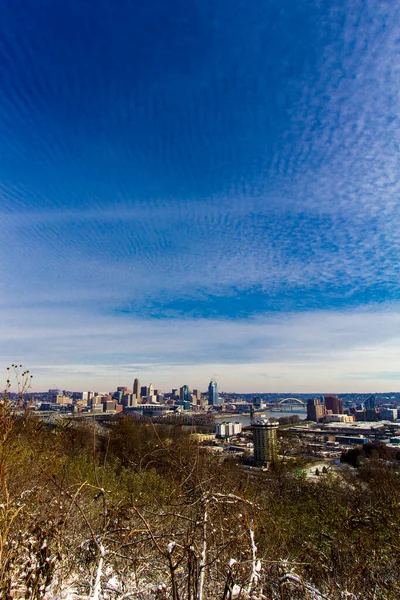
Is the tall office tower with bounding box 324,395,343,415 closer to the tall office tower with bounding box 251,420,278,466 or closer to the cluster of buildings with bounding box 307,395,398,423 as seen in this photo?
the cluster of buildings with bounding box 307,395,398,423

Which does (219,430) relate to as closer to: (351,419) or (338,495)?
(338,495)

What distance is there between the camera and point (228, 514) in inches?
124

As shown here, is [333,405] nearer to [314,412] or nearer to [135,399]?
[314,412]

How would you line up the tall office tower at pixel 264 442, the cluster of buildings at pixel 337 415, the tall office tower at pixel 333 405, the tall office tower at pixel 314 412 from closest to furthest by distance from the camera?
the tall office tower at pixel 264 442
the cluster of buildings at pixel 337 415
the tall office tower at pixel 314 412
the tall office tower at pixel 333 405

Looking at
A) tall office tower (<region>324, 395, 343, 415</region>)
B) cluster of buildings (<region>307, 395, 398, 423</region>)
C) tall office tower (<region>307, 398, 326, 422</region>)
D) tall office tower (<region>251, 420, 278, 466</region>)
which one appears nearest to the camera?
tall office tower (<region>251, 420, 278, 466</region>)

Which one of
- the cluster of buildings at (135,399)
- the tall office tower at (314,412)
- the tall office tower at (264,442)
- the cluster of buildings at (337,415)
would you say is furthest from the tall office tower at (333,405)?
the tall office tower at (264,442)

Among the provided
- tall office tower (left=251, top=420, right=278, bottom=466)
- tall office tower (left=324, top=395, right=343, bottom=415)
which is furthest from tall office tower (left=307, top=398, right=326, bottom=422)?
tall office tower (left=251, top=420, right=278, bottom=466)

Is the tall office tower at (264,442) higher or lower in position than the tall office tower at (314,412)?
higher

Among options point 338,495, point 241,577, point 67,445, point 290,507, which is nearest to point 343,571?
point 241,577

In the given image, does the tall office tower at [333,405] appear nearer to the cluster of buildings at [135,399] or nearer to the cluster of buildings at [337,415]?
the cluster of buildings at [337,415]

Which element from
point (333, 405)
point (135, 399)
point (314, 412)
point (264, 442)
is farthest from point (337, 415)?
point (264, 442)

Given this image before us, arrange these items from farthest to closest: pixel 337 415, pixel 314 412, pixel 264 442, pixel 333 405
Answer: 1. pixel 333 405
2. pixel 314 412
3. pixel 337 415
4. pixel 264 442

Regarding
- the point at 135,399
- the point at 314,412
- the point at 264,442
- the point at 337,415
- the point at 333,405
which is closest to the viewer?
the point at 264,442

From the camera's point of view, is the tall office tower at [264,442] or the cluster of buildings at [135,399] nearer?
the tall office tower at [264,442]
